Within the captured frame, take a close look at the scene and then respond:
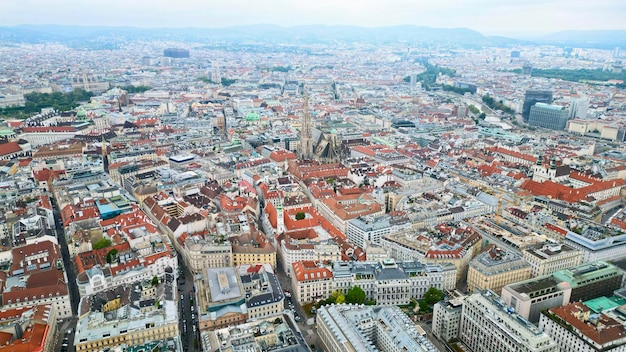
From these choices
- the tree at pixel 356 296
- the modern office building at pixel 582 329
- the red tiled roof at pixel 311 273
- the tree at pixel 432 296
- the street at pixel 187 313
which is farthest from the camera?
the red tiled roof at pixel 311 273

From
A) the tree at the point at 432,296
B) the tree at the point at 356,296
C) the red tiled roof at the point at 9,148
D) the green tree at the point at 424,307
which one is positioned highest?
the red tiled roof at the point at 9,148

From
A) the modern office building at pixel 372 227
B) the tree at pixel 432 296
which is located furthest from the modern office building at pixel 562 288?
the modern office building at pixel 372 227

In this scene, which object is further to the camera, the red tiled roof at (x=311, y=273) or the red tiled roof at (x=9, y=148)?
the red tiled roof at (x=9, y=148)

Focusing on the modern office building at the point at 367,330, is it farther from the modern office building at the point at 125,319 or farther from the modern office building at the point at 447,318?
the modern office building at the point at 125,319

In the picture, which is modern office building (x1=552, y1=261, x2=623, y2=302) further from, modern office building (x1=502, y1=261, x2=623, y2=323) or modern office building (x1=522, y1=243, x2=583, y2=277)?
modern office building (x1=522, y1=243, x2=583, y2=277)

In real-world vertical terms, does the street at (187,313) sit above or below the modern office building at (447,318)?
below

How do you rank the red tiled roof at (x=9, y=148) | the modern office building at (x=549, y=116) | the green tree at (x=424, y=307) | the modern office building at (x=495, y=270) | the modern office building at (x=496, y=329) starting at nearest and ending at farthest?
the modern office building at (x=496, y=329) → the green tree at (x=424, y=307) → the modern office building at (x=495, y=270) → the red tiled roof at (x=9, y=148) → the modern office building at (x=549, y=116)
